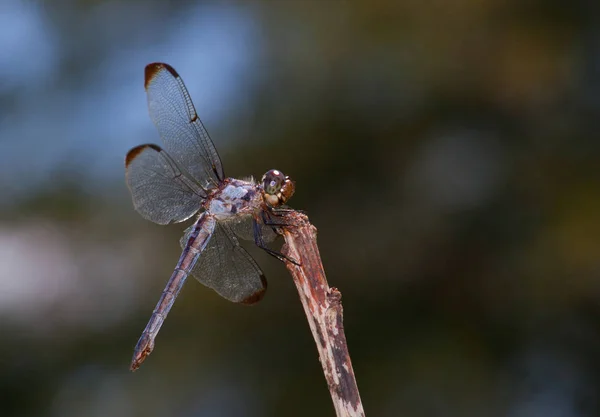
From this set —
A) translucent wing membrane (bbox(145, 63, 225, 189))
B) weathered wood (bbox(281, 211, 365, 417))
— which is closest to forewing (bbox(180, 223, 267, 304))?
translucent wing membrane (bbox(145, 63, 225, 189))

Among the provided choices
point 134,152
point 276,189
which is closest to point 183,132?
point 134,152

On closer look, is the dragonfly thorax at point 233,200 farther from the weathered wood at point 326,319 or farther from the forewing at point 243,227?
the weathered wood at point 326,319

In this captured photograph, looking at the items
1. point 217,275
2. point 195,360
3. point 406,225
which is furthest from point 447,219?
point 217,275

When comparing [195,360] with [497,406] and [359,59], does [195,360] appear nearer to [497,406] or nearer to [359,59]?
[497,406]

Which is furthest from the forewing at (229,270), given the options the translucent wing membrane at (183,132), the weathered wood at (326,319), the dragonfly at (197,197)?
the weathered wood at (326,319)

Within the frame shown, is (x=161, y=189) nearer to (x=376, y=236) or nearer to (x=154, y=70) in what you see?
(x=154, y=70)

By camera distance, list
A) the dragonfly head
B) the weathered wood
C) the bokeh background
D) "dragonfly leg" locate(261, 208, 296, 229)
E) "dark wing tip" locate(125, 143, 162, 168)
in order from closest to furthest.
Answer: the weathered wood < "dragonfly leg" locate(261, 208, 296, 229) < the dragonfly head < "dark wing tip" locate(125, 143, 162, 168) < the bokeh background

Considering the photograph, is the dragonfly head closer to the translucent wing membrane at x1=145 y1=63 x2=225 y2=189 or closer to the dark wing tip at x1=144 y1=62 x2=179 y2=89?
the translucent wing membrane at x1=145 y1=63 x2=225 y2=189
